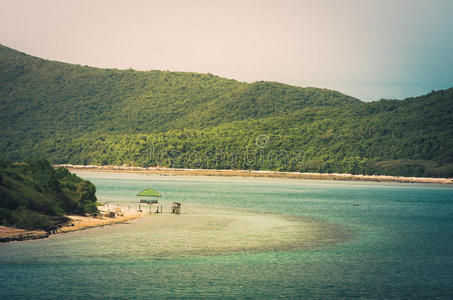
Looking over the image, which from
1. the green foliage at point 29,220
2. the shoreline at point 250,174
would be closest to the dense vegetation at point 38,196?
the green foliage at point 29,220

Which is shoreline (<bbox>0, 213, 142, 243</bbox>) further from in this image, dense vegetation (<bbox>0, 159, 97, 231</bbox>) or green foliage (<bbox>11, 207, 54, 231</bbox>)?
dense vegetation (<bbox>0, 159, 97, 231</bbox>)

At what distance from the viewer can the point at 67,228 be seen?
37.3 metres

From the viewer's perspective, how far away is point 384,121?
184875 mm

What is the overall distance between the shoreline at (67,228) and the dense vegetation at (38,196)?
714mm

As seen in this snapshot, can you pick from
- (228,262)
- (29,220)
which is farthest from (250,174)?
(228,262)

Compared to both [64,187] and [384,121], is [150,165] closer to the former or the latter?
[384,121]

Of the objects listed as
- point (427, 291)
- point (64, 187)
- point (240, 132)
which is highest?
point (240, 132)

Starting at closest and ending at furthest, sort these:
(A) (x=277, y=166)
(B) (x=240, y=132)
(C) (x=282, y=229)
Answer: (C) (x=282, y=229), (A) (x=277, y=166), (B) (x=240, y=132)

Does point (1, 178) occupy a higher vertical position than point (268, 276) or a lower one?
higher

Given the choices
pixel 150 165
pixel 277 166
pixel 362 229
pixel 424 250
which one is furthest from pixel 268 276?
pixel 150 165

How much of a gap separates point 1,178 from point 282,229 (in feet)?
69.2

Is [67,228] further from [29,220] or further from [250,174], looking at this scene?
[250,174]

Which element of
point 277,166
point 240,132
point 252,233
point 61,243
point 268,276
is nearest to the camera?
point 268,276

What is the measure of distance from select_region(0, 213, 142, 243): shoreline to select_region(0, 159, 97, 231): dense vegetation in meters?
0.71
